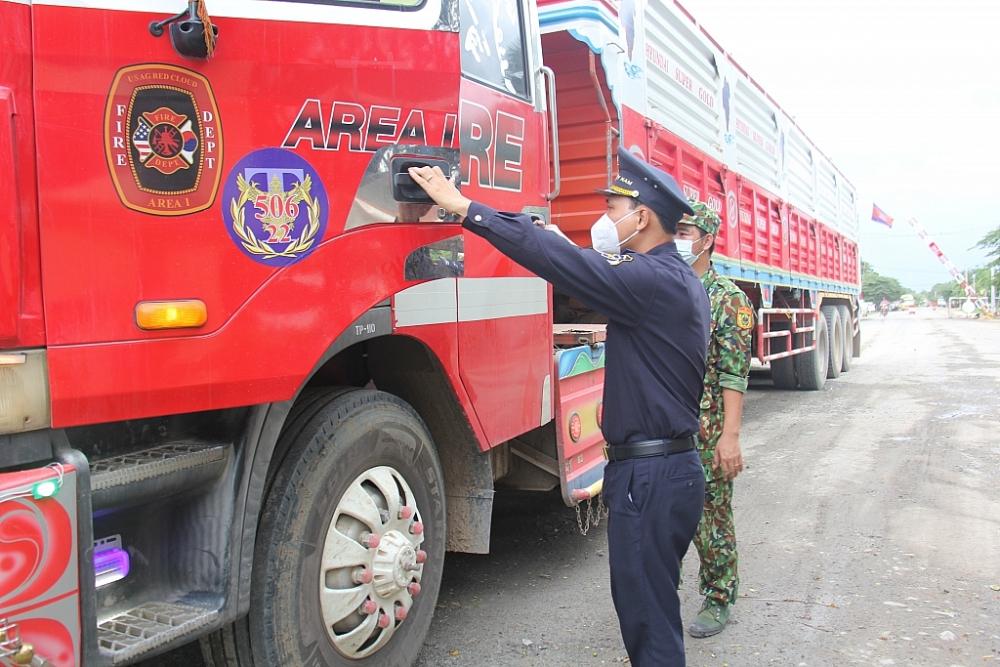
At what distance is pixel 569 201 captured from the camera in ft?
17.1

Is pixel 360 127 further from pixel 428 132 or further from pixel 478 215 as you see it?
pixel 478 215

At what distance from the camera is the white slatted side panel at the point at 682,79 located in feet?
18.6

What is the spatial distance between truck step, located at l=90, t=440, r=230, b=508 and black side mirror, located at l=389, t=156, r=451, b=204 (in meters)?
0.87

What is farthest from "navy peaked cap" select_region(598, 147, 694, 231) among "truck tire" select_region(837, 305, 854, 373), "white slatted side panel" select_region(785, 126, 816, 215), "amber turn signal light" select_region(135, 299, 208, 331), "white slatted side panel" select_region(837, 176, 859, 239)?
"truck tire" select_region(837, 305, 854, 373)

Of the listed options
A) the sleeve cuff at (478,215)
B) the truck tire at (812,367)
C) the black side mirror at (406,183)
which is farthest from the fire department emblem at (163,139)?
the truck tire at (812,367)

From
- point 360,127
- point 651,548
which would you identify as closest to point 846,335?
point 651,548

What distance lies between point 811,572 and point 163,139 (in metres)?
3.64

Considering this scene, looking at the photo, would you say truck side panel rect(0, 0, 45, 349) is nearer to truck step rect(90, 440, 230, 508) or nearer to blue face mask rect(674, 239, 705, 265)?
truck step rect(90, 440, 230, 508)

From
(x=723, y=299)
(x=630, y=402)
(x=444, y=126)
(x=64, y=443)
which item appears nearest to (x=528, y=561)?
(x=723, y=299)

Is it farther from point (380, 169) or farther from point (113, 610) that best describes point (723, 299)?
point (113, 610)

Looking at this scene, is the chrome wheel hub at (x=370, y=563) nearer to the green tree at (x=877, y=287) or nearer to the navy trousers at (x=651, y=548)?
the navy trousers at (x=651, y=548)

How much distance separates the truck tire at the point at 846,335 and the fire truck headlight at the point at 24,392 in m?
14.1

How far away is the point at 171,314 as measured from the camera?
6.23 ft

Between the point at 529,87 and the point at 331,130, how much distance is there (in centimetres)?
133
